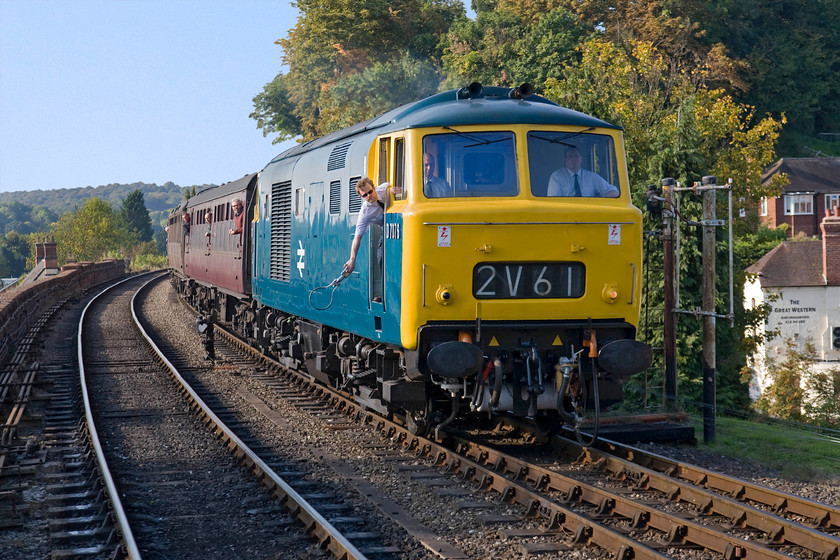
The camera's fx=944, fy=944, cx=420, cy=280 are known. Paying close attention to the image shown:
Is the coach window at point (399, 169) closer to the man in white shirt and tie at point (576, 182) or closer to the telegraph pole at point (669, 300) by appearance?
the man in white shirt and tie at point (576, 182)

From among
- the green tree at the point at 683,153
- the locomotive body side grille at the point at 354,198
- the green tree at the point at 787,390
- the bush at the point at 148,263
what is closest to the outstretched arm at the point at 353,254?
the locomotive body side grille at the point at 354,198

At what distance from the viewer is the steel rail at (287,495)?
6.87 meters

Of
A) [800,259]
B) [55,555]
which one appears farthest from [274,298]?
[800,259]

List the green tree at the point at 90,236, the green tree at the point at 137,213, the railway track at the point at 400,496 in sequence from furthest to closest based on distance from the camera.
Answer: the green tree at the point at 137,213
the green tree at the point at 90,236
the railway track at the point at 400,496

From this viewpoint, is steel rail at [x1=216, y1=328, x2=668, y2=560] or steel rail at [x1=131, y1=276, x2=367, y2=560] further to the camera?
steel rail at [x1=131, y1=276, x2=367, y2=560]

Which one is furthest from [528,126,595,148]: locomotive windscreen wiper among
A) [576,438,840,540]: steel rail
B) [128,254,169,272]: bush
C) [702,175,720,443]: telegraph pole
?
[128,254,169,272]: bush

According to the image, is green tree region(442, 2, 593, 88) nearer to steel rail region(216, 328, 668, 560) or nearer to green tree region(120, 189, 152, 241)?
steel rail region(216, 328, 668, 560)

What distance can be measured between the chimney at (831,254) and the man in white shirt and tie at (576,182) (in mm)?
40438

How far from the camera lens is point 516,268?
889 cm

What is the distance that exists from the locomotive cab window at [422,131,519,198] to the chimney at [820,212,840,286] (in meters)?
41.1

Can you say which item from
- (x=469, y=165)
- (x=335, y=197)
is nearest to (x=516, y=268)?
(x=469, y=165)

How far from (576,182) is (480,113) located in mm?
1163

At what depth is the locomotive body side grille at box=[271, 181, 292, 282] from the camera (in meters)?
13.8

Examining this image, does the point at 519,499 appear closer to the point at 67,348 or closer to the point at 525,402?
the point at 525,402
